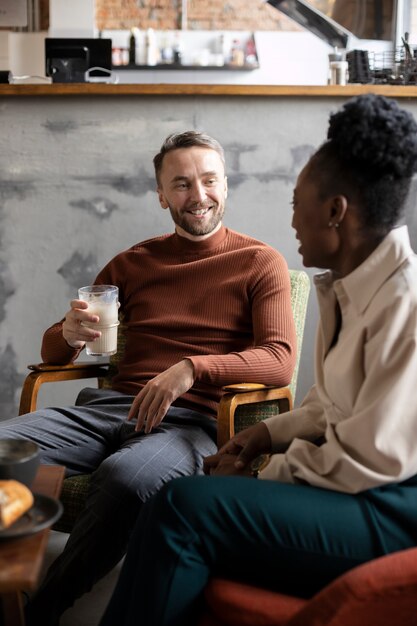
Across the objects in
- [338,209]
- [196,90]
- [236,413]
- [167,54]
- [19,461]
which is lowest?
[236,413]

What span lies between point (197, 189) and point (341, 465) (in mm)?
1228

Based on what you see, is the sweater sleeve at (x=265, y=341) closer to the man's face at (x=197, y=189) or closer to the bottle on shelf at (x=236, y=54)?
the man's face at (x=197, y=189)

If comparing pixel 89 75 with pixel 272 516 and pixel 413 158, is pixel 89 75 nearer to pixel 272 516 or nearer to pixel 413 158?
pixel 413 158

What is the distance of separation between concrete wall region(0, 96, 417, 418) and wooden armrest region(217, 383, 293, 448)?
1038 mm

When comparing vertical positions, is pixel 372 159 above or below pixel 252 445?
above

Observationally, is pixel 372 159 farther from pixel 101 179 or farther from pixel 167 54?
pixel 167 54

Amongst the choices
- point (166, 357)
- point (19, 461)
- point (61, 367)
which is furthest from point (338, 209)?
point (61, 367)

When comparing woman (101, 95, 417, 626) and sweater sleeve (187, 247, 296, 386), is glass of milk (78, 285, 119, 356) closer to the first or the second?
sweater sleeve (187, 247, 296, 386)

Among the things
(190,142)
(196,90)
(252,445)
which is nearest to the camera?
(252,445)

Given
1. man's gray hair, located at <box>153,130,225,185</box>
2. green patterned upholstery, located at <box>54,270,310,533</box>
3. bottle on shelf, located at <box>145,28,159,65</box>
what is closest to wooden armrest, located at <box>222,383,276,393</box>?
green patterned upholstery, located at <box>54,270,310,533</box>

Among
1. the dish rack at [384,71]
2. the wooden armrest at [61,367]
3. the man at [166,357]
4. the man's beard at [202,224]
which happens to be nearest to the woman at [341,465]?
the man at [166,357]

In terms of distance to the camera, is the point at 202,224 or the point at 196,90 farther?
the point at 196,90

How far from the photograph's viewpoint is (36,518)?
1.40 m

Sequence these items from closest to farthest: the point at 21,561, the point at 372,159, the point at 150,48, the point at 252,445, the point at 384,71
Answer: the point at 21,561 → the point at 372,159 → the point at 252,445 → the point at 384,71 → the point at 150,48
